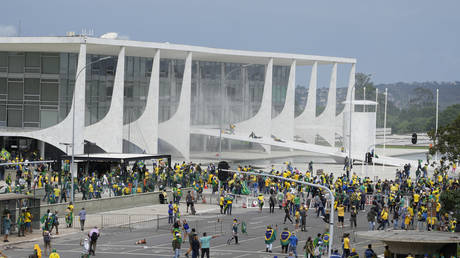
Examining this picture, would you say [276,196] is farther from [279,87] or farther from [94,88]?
[279,87]

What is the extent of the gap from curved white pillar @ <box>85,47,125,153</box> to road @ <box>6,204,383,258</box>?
2500cm

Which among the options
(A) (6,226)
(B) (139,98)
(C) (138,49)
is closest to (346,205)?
(A) (6,226)

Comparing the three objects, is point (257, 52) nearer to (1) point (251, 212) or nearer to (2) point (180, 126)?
(2) point (180, 126)

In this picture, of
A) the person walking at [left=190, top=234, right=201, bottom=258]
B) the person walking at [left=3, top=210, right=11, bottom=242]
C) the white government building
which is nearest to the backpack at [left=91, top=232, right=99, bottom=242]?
the person walking at [left=190, top=234, right=201, bottom=258]

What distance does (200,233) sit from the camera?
35.1 m

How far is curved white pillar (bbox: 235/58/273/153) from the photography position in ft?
279

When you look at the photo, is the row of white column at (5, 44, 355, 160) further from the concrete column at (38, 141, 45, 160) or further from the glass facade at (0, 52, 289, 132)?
the concrete column at (38, 141, 45, 160)

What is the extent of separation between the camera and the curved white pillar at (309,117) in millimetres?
92438

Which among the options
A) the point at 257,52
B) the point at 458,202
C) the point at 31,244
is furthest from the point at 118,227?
the point at 257,52

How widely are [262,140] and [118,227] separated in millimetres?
40475

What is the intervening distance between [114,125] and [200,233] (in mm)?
31759

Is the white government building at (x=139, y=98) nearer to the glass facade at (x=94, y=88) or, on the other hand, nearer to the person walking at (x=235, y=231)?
the glass facade at (x=94, y=88)

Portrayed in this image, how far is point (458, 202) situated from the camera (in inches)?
1359

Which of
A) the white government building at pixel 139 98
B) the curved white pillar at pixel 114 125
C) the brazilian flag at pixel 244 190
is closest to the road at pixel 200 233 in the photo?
the brazilian flag at pixel 244 190
